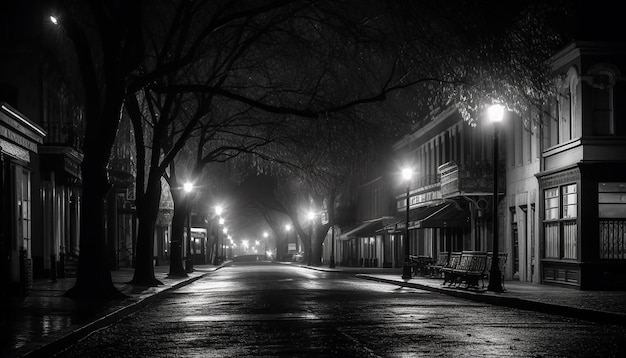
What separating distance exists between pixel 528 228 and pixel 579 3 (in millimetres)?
8978

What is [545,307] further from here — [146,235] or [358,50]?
[146,235]

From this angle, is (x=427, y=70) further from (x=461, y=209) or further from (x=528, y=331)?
(x=461, y=209)

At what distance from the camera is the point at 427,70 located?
2414 cm

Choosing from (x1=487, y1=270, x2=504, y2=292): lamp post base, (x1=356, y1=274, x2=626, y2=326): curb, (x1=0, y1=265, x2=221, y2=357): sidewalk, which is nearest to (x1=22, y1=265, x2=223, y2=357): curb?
(x1=0, y1=265, x2=221, y2=357): sidewalk

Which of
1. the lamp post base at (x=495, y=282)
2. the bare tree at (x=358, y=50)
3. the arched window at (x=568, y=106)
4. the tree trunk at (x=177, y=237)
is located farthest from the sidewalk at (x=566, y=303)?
the tree trunk at (x=177, y=237)

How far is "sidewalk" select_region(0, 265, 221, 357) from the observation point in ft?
37.5

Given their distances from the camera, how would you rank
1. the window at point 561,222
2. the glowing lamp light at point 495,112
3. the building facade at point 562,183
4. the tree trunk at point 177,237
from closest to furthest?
the glowing lamp light at point 495,112, the building facade at point 562,183, the window at point 561,222, the tree trunk at point 177,237

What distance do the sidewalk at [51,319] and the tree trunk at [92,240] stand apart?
0.50m

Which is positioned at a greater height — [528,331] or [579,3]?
[579,3]

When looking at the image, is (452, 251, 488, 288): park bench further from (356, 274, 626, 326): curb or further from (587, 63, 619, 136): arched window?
(587, 63, 619, 136): arched window

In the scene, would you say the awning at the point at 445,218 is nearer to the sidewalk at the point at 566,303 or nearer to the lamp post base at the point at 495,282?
the sidewalk at the point at 566,303

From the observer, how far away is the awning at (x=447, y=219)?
1608 inches

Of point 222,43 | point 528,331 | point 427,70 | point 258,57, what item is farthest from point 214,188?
point 528,331

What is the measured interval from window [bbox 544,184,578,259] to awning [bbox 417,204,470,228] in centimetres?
916
